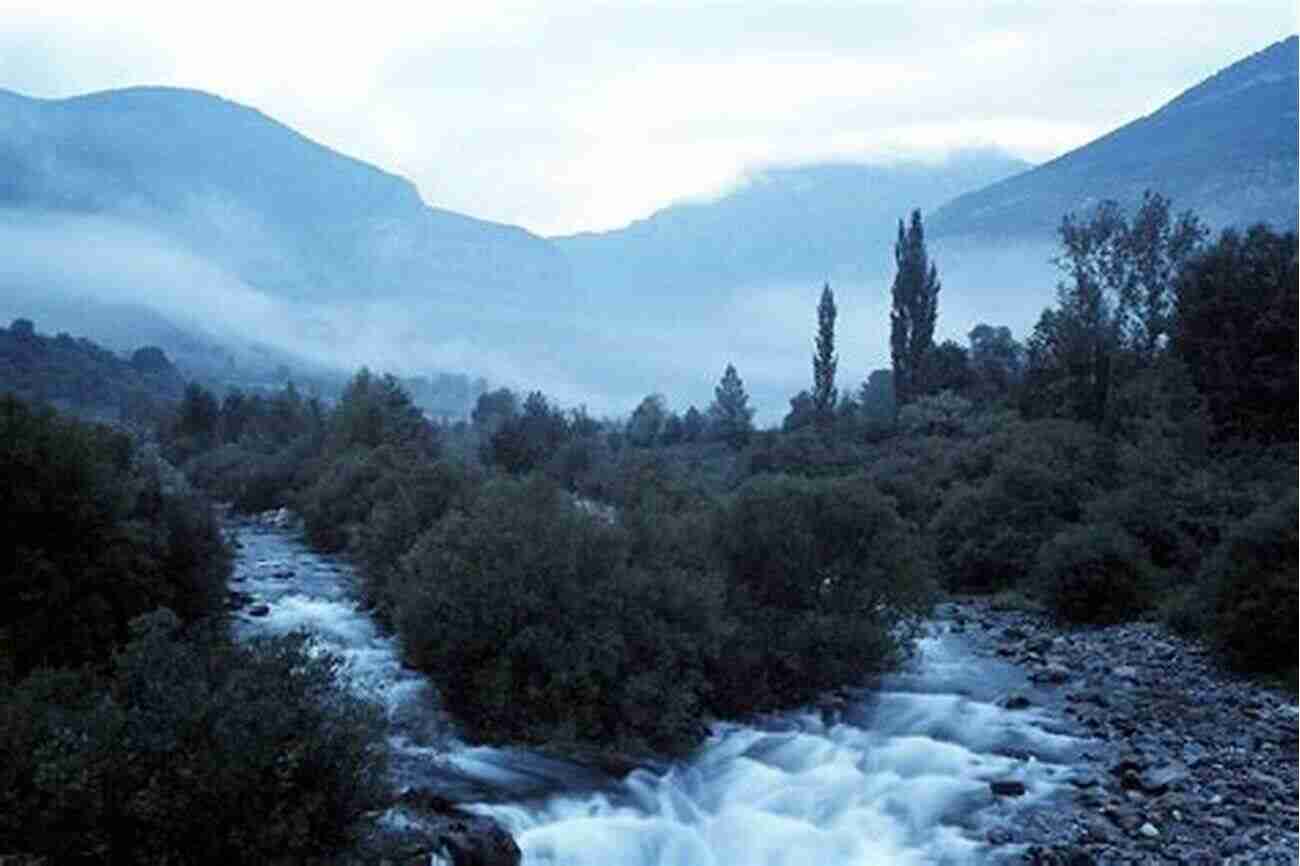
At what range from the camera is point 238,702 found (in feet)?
40.7

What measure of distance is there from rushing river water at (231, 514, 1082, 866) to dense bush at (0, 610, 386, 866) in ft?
9.56

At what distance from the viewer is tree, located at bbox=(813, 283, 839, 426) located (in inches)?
3255

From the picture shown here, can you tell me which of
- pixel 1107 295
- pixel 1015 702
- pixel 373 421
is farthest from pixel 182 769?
pixel 1107 295

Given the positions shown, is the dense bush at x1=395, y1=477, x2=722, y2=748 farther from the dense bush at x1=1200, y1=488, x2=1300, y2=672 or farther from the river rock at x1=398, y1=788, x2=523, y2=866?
the dense bush at x1=1200, y1=488, x2=1300, y2=672

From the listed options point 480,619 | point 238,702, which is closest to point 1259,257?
point 480,619

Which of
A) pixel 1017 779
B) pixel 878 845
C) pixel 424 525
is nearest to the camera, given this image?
pixel 878 845

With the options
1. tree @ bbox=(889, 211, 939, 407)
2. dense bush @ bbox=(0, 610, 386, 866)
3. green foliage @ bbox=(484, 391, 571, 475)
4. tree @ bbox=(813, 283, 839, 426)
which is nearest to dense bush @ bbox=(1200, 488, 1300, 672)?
dense bush @ bbox=(0, 610, 386, 866)

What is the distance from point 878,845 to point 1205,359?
32790mm

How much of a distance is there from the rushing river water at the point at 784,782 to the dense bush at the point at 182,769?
292 cm

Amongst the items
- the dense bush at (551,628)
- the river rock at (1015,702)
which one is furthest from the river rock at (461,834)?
the river rock at (1015,702)

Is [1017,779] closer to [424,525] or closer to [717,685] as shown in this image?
[717,685]

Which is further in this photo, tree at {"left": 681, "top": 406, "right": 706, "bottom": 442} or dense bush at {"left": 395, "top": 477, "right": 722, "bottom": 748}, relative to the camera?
tree at {"left": 681, "top": 406, "right": 706, "bottom": 442}

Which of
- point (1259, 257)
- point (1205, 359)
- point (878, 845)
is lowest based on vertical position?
point (878, 845)

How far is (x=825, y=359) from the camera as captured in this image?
85562mm
